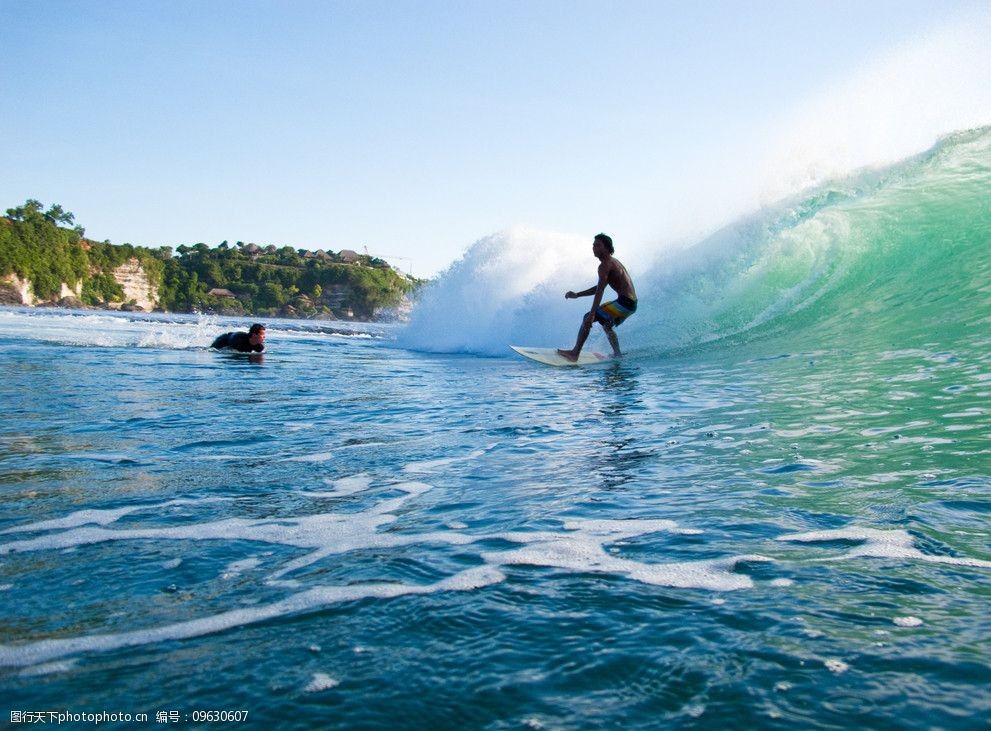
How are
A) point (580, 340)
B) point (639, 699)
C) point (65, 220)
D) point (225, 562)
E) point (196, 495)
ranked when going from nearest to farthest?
point (639, 699) → point (225, 562) → point (196, 495) → point (580, 340) → point (65, 220)

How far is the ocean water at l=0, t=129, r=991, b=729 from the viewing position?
5.64 feet

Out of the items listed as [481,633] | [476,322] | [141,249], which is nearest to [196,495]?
[481,633]

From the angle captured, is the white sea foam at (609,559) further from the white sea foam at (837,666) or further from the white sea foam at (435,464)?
the white sea foam at (435,464)

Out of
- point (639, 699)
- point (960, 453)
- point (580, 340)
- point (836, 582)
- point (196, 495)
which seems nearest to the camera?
point (639, 699)

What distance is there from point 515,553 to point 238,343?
43.9 ft

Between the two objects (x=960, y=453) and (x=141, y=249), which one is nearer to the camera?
(x=960, y=453)

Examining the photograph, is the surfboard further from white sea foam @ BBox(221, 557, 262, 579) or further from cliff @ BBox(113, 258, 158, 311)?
cliff @ BBox(113, 258, 158, 311)

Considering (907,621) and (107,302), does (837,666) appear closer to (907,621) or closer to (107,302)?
(907,621)

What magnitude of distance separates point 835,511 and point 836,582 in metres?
0.88

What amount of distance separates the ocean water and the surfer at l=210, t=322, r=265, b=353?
6.13 m

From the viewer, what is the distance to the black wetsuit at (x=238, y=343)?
14578mm

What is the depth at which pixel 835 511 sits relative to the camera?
3104 millimetres

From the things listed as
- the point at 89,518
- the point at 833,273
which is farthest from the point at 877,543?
the point at 833,273

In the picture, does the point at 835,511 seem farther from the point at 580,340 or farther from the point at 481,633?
the point at 580,340
